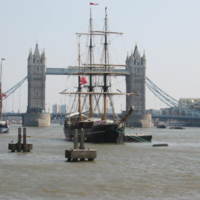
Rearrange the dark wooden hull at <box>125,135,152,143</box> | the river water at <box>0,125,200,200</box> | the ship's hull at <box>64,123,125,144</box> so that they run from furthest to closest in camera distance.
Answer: the dark wooden hull at <box>125,135,152,143</box>, the ship's hull at <box>64,123,125,144</box>, the river water at <box>0,125,200,200</box>

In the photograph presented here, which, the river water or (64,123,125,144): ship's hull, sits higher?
(64,123,125,144): ship's hull

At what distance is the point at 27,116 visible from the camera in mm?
190875

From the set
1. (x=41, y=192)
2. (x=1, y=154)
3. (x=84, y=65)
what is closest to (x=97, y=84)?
(x=84, y=65)

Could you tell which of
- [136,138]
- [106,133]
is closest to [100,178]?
[106,133]

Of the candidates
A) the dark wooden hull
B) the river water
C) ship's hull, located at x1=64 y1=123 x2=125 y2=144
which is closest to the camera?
the river water

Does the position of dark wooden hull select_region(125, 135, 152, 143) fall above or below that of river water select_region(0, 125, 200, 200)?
above

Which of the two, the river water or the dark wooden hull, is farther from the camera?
the dark wooden hull

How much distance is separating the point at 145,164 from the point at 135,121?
150014 millimetres

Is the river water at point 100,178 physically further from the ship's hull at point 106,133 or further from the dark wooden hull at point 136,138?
the dark wooden hull at point 136,138

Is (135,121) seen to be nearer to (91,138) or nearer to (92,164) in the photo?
(91,138)

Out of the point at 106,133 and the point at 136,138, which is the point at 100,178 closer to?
the point at 106,133

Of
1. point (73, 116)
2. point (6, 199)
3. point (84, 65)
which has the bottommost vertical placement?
point (6, 199)

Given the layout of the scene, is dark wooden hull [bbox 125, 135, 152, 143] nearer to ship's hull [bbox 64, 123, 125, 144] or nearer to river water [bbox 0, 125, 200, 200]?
ship's hull [bbox 64, 123, 125, 144]

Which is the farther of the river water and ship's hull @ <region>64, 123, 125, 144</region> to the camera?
ship's hull @ <region>64, 123, 125, 144</region>
